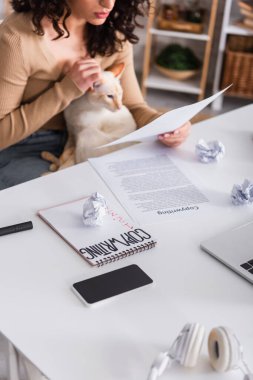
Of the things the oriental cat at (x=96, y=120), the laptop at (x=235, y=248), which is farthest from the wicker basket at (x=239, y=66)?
the laptop at (x=235, y=248)

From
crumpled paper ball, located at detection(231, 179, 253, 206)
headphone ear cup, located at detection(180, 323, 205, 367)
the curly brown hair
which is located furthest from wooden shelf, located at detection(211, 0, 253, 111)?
headphone ear cup, located at detection(180, 323, 205, 367)

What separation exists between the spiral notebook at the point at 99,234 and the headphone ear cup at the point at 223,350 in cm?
27

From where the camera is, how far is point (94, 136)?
1.65m

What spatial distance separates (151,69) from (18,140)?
6.74 ft

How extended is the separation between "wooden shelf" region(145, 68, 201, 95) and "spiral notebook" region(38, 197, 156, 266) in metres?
2.23

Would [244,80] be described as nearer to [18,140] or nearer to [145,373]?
[18,140]

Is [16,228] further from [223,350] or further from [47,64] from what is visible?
[47,64]

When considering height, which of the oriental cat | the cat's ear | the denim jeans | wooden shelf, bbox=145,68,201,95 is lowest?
wooden shelf, bbox=145,68,201,95

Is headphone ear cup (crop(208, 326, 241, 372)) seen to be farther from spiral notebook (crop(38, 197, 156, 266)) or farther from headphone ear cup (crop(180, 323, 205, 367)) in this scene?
spiral notebook (crop(38, 197, 156, 266))

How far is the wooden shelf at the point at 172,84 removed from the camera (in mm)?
3287

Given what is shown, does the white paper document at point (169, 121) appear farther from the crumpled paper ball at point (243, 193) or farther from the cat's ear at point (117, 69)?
the cat's ear at point (117, 69)

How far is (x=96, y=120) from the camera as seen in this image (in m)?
1.67

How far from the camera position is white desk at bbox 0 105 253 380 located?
0.82 metres

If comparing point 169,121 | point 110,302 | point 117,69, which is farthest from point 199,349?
point 117,69
